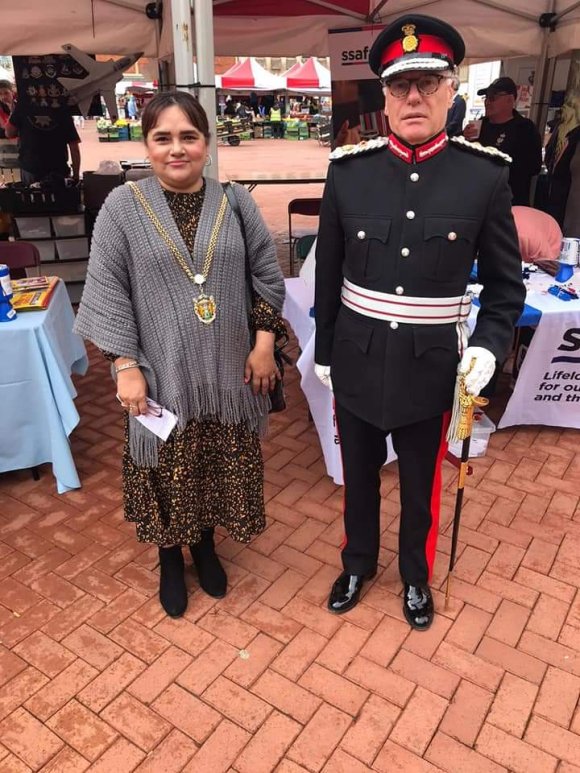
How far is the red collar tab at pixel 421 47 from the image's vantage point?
1.75 meters

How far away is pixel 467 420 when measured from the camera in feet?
6.71

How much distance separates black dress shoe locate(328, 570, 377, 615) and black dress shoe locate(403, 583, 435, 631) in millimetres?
189

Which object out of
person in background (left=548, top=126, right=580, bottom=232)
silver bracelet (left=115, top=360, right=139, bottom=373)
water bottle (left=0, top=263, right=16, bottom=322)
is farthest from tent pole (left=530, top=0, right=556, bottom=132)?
silver bracelet (left=115, top=360, right=139, bottom=373)

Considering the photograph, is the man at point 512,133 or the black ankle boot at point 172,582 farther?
the man at point 512,133

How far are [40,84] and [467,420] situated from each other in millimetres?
6270

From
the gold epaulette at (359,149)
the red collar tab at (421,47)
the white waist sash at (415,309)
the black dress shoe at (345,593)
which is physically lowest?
the black dress shoe at (345,593)

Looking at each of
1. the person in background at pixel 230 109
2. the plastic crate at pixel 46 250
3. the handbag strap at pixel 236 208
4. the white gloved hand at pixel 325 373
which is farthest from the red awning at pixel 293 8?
the person in background at pixel 230 109

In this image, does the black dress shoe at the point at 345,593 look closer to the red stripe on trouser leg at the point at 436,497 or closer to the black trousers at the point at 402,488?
the black trousers at the point at 402,488

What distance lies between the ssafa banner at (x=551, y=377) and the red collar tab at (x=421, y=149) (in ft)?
6.06

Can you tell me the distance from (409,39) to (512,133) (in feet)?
13.7

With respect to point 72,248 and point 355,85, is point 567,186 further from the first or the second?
point 72,248

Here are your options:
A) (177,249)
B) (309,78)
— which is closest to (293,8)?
(177,249)

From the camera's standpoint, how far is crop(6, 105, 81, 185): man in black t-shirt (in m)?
6.57

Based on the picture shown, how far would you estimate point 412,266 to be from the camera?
190 centimetres
